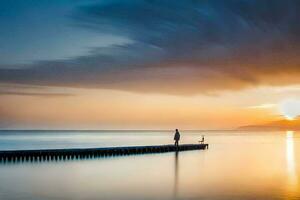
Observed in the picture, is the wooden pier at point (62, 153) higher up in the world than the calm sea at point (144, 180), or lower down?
higher up

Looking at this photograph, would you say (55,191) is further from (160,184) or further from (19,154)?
(19,154)

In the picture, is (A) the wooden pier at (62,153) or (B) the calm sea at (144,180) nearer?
(B) the calm sea at (144,180)

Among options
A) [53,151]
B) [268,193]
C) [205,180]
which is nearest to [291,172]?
[205,180]

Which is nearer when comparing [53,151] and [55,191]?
[55,191]

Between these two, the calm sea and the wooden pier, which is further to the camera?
the wooden pier

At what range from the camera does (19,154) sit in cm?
4416

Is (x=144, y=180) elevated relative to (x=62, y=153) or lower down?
lower down

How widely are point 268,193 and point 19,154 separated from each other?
24.1 meters

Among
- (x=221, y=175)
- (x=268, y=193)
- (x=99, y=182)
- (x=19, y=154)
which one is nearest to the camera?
(x=268, y=193)

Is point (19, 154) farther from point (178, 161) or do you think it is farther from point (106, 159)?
point (178, 161)

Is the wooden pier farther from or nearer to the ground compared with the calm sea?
farther from the ground

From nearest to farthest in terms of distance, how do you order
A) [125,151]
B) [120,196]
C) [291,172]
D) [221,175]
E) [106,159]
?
1. [120,196]
2. [221,175]
3. [291,172]
4. [106,159]
5. [125,151]

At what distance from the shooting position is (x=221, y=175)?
38.5 meters

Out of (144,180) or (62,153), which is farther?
(62,153)
